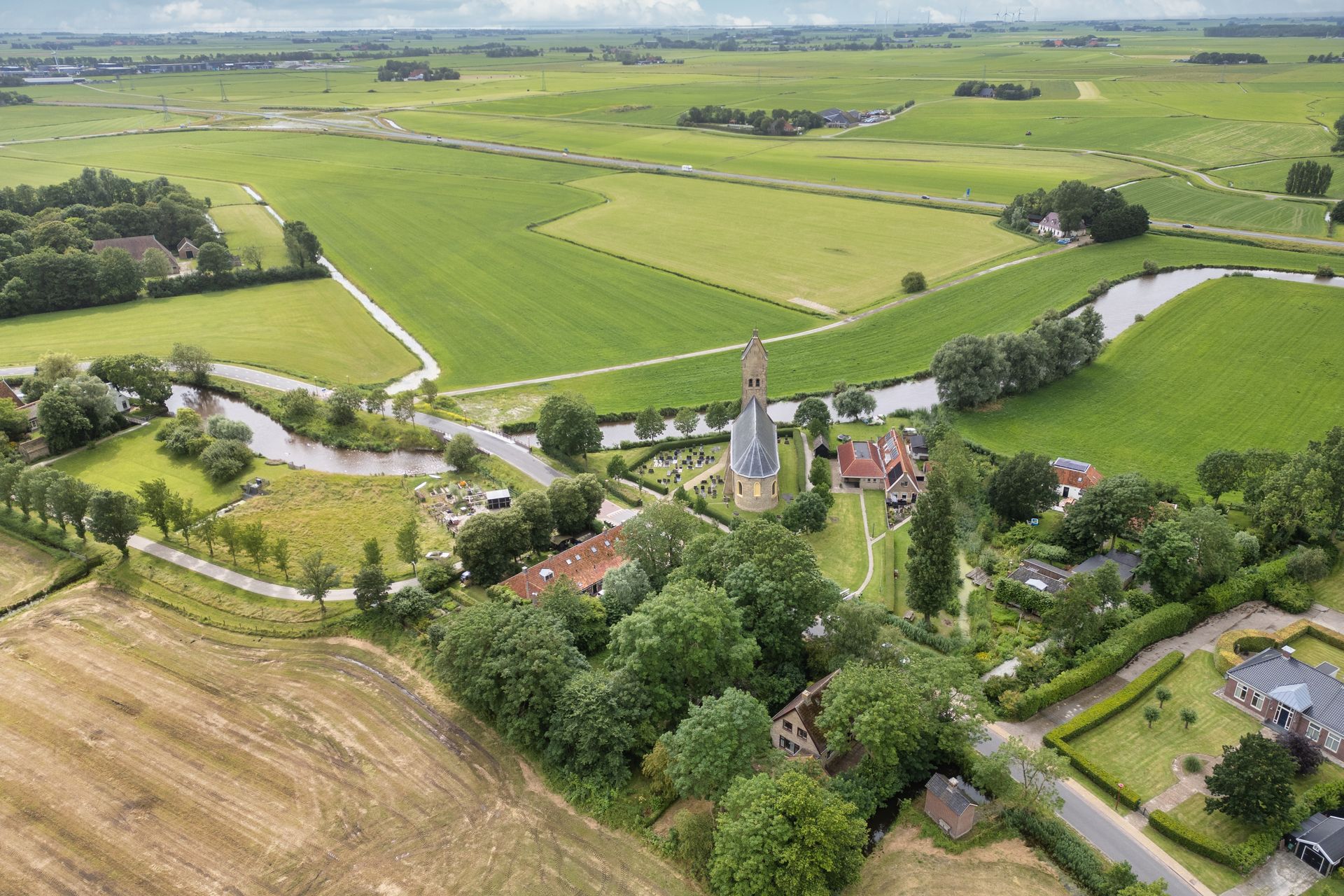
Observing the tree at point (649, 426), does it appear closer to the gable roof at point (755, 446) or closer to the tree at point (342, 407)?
the gable roof at point (755, 446)

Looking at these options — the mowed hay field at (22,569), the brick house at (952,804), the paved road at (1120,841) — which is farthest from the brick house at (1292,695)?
the mowed hay field at (22,569)

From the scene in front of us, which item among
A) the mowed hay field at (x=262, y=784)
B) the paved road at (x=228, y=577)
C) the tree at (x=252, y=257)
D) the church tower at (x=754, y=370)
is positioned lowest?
the mowed hay field at (x=262, y=784)

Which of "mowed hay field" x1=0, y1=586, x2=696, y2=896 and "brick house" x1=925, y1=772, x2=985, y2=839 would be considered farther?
"brick house" x1=925, y1=772, x2=985, y2=839

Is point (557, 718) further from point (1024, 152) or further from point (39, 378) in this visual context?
point (1024, 152)

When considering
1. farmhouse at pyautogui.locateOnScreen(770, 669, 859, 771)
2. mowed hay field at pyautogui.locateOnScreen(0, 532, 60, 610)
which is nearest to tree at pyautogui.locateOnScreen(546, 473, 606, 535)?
farmhouse at pyautogui.locateOnScreen(770, 669, 859, 771)

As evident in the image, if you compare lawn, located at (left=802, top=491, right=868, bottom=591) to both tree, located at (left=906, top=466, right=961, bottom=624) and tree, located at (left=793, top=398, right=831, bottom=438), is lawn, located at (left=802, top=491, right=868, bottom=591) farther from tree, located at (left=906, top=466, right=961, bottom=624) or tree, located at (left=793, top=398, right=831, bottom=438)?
tree, located at (left=793, top=398, right=831, bottom=438)

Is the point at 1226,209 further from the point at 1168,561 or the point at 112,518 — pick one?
the point at 112,518
